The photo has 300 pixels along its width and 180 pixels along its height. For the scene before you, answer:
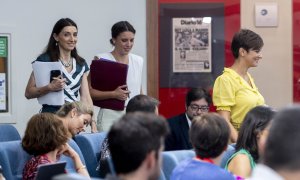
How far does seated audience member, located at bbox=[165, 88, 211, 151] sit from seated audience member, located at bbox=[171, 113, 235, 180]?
6.69 ft

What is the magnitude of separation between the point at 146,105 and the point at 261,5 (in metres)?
2.72

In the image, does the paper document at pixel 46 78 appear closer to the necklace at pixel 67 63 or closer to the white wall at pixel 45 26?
the necklace at pixel 67 63

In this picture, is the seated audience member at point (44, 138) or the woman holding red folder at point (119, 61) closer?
the seated audience member at point (44, 138)

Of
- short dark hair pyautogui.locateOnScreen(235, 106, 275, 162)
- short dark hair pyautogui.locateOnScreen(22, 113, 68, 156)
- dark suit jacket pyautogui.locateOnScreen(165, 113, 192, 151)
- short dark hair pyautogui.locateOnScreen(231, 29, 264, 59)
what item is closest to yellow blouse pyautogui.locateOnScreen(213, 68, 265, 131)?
short dark hair pyautogui.locateOnScreen(231, 29, 264, 59)

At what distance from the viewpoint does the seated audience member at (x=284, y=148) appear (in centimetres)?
226

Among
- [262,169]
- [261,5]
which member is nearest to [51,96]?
[261,5]

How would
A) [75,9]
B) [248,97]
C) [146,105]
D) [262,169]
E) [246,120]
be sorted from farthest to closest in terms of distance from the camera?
1. [75,9]
2. [248,97]
3. [146,105]
4. [246,120]
5. [262,169]

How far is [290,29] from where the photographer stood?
7.81m

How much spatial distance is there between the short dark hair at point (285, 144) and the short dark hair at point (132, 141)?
0.51m

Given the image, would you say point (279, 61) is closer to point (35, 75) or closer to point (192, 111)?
point (192, 111)

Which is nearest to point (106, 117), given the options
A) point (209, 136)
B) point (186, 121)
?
point (186, 121)

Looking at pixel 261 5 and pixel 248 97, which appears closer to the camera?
pixel 248 97

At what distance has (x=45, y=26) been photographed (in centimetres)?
752

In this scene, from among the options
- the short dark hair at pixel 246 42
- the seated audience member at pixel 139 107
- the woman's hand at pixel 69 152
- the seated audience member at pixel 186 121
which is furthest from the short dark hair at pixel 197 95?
the woman's hand at pixel 69 152
